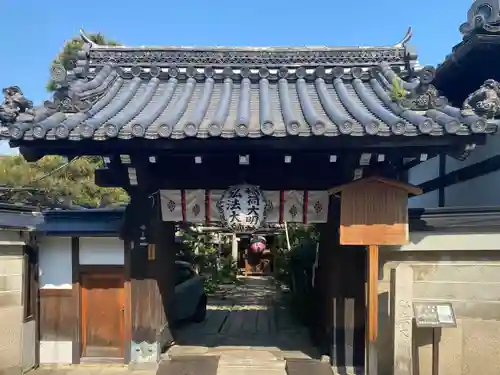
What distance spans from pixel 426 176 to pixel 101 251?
285 inches

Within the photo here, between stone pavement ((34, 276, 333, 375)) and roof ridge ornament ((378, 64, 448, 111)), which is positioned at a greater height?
roof ridge ornament ((378, 64, 448, 111))

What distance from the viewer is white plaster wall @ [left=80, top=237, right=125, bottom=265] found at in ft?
25.2

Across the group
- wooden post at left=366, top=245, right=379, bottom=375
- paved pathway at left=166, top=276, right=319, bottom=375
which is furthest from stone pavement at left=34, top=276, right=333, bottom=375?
wooden post at left=366, top=245, right=379, bottom=375

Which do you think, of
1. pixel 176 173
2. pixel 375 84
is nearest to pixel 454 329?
pixel 375 84

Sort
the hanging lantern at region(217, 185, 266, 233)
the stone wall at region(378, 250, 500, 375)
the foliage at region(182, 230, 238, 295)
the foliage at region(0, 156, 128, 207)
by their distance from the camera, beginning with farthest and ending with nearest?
1. the foliage at region(182, 230, 238, 295)
2. the foliage at region(0, 156, 128, 207)
3. the hanging lantern at region(217, 185, 266, 233)
4. the stone wall at region(378, 250, 500, 375)

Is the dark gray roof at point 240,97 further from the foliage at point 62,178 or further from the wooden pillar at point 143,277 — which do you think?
the foliage at point 62,178

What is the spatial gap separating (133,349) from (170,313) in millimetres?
1324

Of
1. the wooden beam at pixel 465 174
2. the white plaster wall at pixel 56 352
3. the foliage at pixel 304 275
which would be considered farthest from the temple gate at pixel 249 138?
the foliage at pixel 304 275

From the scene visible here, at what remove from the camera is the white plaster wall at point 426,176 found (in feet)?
33.9

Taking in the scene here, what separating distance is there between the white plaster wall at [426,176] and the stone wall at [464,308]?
413 cm

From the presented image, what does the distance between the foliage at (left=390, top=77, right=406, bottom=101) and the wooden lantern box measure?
1.30 meters

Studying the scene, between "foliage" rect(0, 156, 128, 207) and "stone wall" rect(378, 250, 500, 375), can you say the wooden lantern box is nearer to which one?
"stone wall" rect(378, 250, 500, 375)

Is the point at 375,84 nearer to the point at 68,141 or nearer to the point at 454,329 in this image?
the point at 454,329

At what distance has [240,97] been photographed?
7.32m
